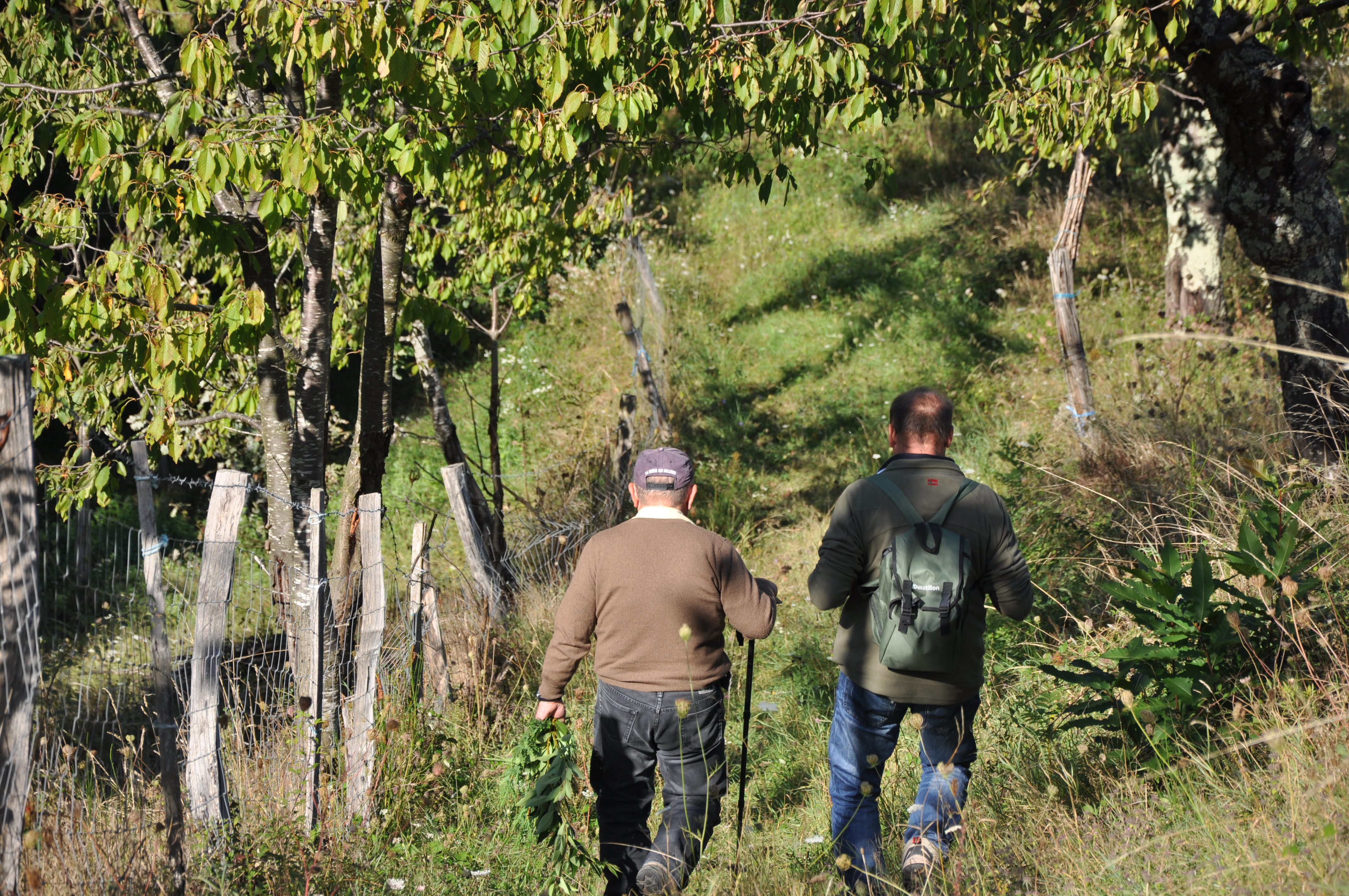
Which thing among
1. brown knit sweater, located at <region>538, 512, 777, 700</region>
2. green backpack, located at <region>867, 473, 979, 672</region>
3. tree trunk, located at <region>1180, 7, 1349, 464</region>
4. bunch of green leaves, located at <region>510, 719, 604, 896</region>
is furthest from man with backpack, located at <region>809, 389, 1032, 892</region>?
tree trunk, located at <region>1180, 7, 1349, 464</region>

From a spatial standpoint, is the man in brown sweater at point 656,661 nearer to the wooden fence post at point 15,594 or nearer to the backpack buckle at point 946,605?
the backpack buckle at point 946,605

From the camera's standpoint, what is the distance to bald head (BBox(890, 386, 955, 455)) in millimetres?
2854

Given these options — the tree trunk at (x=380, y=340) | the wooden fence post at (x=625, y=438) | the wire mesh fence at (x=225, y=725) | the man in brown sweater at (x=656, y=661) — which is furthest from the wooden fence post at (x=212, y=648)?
the wooden fence post at (x=625, y=438)

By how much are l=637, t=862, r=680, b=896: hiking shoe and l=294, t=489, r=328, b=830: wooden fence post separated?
48.4 inches

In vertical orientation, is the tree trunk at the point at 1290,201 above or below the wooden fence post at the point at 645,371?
Result: above

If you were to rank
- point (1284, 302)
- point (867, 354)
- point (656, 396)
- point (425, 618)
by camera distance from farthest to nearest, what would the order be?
point (867, 354) → point (656, 396) → point (1284, 302) → point (425, 618)

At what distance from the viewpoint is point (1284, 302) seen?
17.7 feet

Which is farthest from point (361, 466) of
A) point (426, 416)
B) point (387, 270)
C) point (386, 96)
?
point (426, 416)

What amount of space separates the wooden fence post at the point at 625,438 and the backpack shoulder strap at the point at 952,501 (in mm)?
5363

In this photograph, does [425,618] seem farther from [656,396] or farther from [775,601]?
[656,396]

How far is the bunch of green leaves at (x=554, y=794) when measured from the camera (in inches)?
110

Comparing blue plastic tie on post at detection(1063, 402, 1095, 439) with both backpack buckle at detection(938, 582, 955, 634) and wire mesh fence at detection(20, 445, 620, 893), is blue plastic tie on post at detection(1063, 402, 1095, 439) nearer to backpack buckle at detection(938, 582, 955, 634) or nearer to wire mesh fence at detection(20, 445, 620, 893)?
wire mesh fence at detection(20, 445, 620, 893)

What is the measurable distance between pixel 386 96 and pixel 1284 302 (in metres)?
5.09

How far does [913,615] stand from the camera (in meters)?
2.65
